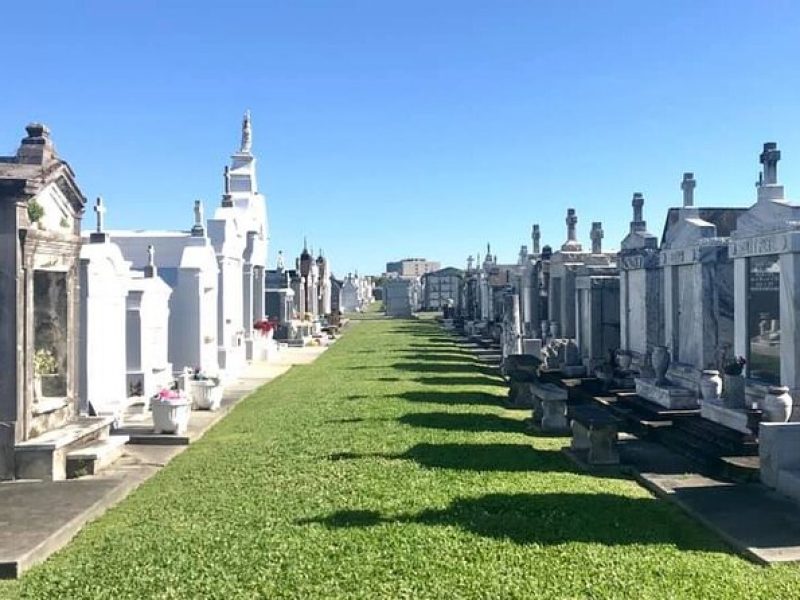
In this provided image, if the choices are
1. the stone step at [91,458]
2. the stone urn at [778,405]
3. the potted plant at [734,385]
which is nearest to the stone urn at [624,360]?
the potted plant at [734,385]

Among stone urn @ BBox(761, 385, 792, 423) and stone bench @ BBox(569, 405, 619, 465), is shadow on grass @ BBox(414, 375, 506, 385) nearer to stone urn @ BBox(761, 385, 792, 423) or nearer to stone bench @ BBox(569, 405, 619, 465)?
stone bench @ BBox(569, 405, 619, 465)

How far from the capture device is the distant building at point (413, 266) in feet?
513

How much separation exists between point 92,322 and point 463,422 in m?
5.06

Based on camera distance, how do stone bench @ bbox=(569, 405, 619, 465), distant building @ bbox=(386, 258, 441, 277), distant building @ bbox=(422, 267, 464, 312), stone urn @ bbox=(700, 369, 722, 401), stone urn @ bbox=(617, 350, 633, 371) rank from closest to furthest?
stone bench @ bbox=(569, 405, 619, 465), stone urn @ bbox=(700, 369, 722, 401), stone urn @ bbox=(617, 350, 633, 371), distant building @ bbox=(422, 267, 464, 312), distant building @ bbox=(386, 258, 441, 277)

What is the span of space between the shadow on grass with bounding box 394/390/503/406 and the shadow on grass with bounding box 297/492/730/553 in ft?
20.8

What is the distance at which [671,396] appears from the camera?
11.1 metres

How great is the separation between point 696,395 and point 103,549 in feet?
26.2

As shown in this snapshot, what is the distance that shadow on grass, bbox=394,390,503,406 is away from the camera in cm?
1360

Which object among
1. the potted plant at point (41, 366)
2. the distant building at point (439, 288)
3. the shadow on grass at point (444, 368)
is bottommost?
the shadow on grass at point (444, 368)

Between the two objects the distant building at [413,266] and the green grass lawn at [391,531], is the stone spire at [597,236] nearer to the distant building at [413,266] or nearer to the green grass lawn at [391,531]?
the green grass lawn at [391,531]

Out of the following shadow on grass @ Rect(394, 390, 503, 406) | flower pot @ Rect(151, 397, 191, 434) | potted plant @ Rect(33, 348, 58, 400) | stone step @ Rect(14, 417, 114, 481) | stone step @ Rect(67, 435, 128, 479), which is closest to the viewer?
stone step @ Rect(14, 417, 114, 481)

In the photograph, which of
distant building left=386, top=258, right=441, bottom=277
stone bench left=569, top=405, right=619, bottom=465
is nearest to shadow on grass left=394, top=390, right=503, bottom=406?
stone bench left=569, top=405, right=619, bottom=465

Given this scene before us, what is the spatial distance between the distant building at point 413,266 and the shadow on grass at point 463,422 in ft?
450

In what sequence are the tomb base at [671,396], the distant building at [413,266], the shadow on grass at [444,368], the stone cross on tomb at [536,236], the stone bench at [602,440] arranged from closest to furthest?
the stone bench at [602,440] → the tomb base at [671,396] → the shadow on grass at [444,368] → the stone cross on tomb at [536,236] → the distant building at [413,266]
